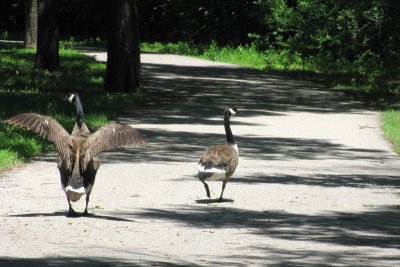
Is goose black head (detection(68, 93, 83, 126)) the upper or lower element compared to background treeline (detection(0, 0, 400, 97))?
upper

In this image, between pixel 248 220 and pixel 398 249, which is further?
pixel 248 220

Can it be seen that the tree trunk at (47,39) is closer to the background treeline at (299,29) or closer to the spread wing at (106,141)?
the background treeline at (299,29)

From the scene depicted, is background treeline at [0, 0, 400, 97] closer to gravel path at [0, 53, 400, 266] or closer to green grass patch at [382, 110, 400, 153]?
green grass patch at [382, 110, 400, 153]

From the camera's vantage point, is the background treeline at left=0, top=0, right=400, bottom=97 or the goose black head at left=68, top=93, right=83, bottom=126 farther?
the background treeline at left=0, top=0, right=400, bottom=97

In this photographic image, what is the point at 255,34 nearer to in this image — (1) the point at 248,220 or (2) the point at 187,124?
(2) the point at 187,124

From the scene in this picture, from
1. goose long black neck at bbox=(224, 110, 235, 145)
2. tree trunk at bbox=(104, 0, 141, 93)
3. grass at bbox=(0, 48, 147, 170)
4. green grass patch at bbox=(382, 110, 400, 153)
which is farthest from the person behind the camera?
tree trunk at bbox=(104, 0, 141, 93)

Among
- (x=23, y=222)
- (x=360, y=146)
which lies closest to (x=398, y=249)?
(x=23, y=222)

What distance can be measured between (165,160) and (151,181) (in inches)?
97.1

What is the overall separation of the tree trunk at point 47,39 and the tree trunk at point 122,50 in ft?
23.3

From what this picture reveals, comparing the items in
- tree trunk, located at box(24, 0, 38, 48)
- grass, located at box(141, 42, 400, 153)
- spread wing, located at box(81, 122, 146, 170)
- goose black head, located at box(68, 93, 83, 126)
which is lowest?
grass, located at box(141, 42, 400, 153)

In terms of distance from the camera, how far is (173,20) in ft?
221

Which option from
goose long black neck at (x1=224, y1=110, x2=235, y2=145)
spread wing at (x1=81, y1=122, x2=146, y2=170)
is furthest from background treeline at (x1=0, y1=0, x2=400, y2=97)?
spread wing at (x1=81, y1=122, x2=146, y2=170)

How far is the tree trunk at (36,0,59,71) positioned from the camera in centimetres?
3750

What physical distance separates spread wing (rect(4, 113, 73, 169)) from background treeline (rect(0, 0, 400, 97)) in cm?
2163
